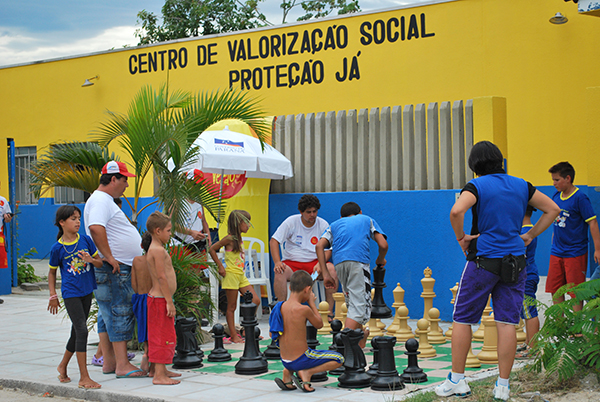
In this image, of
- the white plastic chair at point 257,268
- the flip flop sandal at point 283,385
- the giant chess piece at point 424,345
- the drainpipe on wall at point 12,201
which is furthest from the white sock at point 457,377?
the drainpipe on wall at point 12,201

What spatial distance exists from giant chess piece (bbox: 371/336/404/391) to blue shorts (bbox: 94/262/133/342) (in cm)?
234

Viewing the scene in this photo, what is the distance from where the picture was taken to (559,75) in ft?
43.1

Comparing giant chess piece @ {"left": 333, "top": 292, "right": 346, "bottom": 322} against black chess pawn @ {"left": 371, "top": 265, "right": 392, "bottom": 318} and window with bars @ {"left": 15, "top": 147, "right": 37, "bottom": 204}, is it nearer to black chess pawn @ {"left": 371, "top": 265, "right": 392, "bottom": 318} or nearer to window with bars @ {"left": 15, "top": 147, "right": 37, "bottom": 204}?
black chess pawn @ {"left": 371, "top": 265, "right": 392, "bottom": 318}

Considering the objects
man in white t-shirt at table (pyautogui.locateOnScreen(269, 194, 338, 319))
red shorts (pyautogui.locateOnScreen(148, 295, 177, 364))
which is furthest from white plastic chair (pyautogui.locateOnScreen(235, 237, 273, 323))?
red shorts (pyautogui.locateOnScreen(148, 295, 177, 364))

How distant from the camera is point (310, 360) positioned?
213 inches

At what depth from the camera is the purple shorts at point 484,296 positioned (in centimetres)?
478

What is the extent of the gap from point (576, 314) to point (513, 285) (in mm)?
Result: 639

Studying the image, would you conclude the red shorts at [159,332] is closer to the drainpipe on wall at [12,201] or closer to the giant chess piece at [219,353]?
the giant chess piece at [219,353]

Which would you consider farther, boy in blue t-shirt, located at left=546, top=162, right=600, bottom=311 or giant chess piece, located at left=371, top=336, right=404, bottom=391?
boy in blue t-shirt, located at left=546, top=162, right=600, bottom=311

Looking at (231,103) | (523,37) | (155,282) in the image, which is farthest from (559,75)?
(155,282)

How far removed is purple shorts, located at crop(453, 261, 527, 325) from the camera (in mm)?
4781

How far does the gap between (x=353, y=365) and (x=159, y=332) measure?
1.74m

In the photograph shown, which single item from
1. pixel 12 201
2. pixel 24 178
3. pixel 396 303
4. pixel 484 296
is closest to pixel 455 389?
pixel 484 296

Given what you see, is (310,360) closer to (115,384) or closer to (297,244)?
(115,384)
